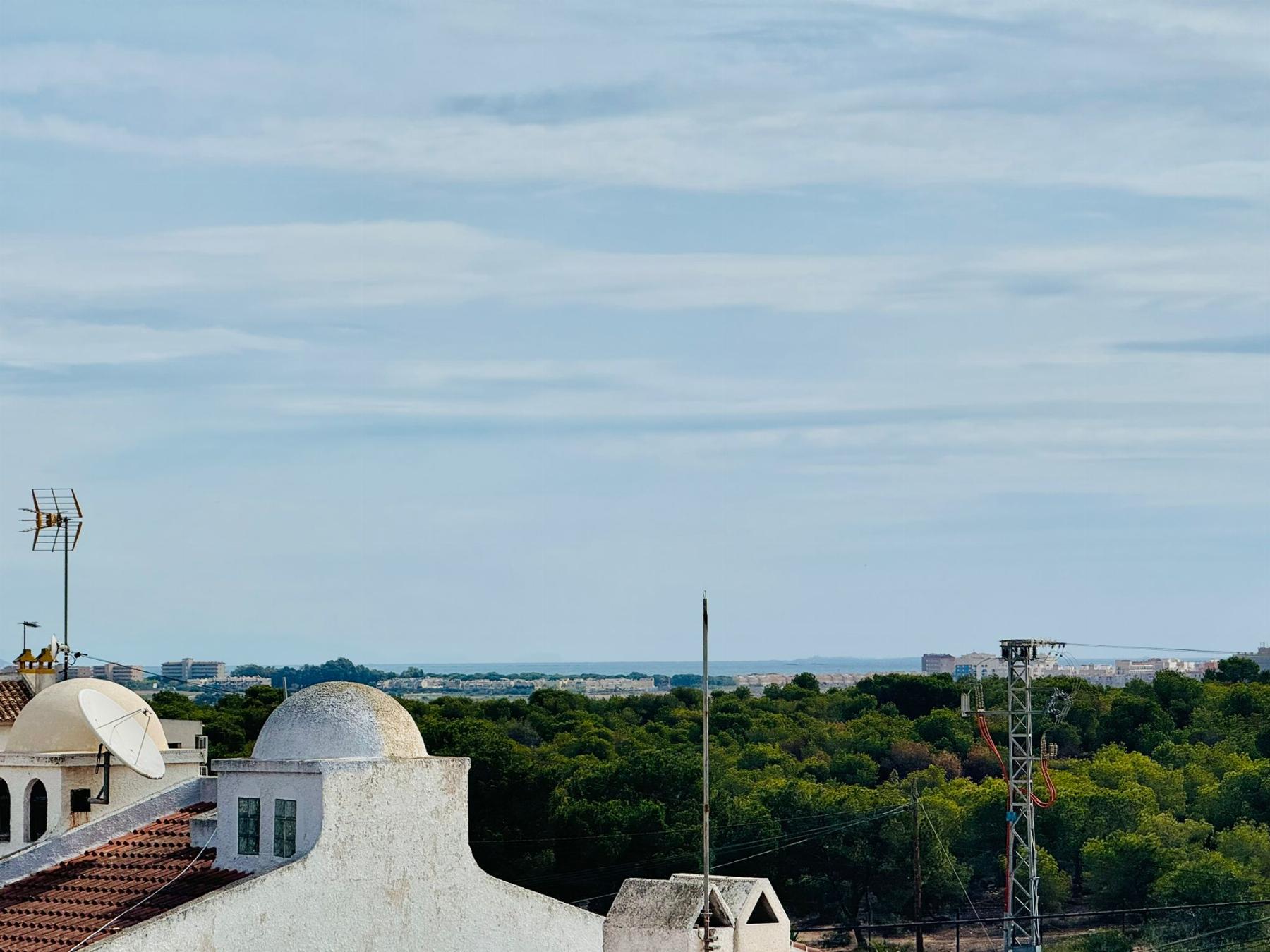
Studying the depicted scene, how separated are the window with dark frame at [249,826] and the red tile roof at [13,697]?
38.5 ft

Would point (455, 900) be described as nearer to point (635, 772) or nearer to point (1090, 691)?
point (635, 772)

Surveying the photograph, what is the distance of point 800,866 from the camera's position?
65188mm

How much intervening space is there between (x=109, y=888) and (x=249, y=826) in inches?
117

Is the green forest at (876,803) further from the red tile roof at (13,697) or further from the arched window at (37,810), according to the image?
the arched window at (37,810)

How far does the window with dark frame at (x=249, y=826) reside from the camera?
2388 cm

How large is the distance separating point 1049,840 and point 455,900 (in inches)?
1859

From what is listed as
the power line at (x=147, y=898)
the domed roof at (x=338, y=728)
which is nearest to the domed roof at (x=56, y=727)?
the power line at (x=147, y=898)

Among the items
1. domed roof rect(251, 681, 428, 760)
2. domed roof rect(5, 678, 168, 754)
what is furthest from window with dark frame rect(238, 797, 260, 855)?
domed roof rect(5, 678, 168, 754)

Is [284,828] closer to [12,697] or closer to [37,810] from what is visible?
[37,810]

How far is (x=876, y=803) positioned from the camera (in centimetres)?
6731

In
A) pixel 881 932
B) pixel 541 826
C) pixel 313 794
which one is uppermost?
pixel 313 794

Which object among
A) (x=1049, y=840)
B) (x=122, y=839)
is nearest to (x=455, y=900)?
(x=122, y=839)

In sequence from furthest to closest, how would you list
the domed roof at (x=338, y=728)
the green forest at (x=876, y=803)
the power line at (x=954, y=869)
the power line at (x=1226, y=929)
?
the power line at (x=954, y=869)
the power line at (x=1226, y=929)
the green forest at (x=876, y=803)
the domed roof at (x=338, y=728)

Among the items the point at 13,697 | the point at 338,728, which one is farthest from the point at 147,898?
the point at 13,697
